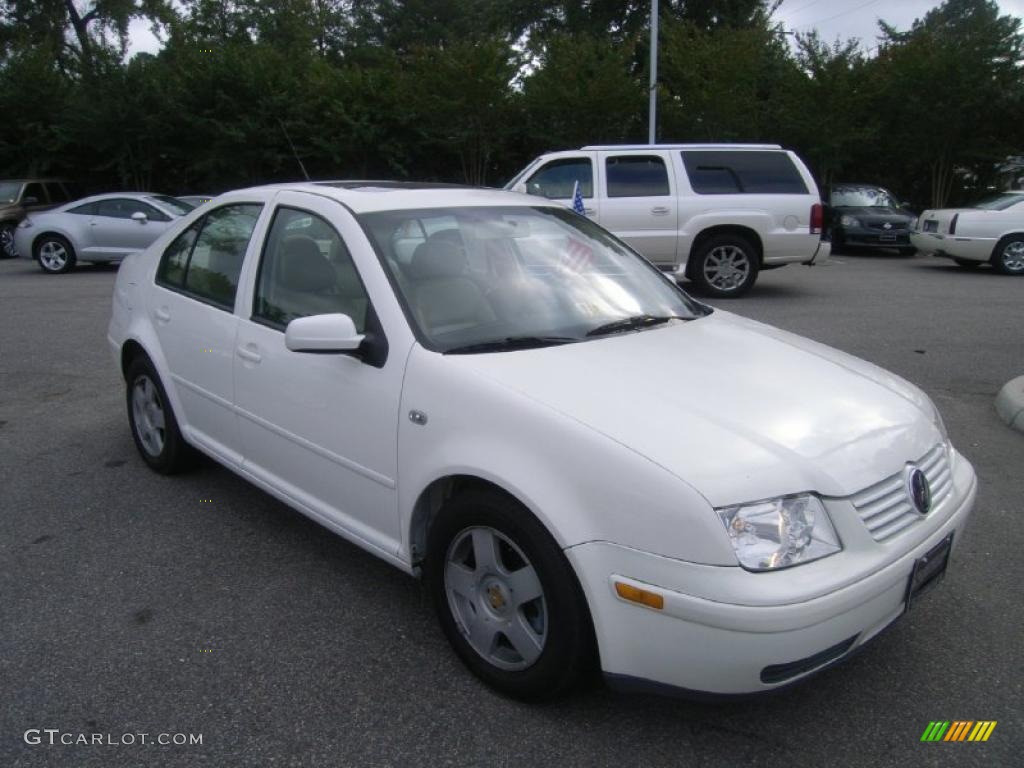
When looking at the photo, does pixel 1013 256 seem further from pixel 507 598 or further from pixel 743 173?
pixel 507 598

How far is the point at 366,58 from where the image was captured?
35.6m

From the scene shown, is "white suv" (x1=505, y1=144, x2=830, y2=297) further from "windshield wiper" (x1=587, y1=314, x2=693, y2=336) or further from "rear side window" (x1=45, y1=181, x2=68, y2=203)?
"rear side window" (x1=45, y1=181, x2=68, y2=203)

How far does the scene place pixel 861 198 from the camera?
1820 cm

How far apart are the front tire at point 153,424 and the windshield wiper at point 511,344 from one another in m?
2.13

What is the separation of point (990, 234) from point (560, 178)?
300 inches

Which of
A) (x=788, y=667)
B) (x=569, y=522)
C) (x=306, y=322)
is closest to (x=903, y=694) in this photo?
(x=788, y=667)

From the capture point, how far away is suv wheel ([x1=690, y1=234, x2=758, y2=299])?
11.0 metres

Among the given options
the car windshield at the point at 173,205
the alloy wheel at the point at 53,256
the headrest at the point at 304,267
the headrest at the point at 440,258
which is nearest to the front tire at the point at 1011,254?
the headrest at the point at 440,258

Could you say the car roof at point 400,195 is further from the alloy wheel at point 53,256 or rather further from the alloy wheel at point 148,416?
the alloy wheel at point 53,256

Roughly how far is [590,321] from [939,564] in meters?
1.44

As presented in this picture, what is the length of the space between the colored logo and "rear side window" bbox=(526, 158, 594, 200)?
9290mm

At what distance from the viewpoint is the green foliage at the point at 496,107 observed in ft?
68.5

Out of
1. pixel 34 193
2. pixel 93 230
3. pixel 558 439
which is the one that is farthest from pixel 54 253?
pixel 558 439

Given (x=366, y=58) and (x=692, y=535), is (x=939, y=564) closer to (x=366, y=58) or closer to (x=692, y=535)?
(x=692, y=535)
